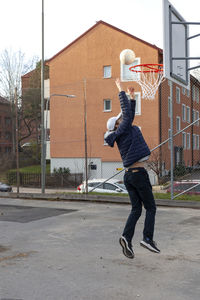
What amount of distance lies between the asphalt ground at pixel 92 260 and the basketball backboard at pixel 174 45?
285cm

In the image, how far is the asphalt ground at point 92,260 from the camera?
3.54 meters

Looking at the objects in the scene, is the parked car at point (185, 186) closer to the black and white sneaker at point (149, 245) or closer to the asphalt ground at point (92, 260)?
the asphalt ground at point (92, 260)

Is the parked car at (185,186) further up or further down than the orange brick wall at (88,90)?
further down

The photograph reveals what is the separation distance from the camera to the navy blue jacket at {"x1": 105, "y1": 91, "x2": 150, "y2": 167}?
433 centimetres

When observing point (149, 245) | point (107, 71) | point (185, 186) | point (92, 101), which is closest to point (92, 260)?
point (149, 245)

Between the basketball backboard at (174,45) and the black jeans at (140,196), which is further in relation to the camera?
the basketball backboard at (174,45)

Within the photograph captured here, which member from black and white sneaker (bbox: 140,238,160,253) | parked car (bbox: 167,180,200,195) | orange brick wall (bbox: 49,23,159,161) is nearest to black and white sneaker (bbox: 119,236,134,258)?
black and white sneaker (bbox: 140,238,160,253)

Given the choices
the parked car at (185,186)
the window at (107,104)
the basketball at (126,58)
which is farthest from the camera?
the window at (107,104)

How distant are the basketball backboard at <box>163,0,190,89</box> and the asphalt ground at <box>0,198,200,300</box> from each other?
2845 millimetres

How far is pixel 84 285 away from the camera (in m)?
3.70

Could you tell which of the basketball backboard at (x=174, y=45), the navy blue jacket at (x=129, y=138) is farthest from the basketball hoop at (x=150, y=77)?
the navy blue jacket at (x=129, y=138)

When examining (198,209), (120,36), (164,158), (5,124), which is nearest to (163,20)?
(198,209)

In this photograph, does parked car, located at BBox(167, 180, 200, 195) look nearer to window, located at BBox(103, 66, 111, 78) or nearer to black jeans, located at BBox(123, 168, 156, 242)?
black jeans, located at BBox(123, 168, 156, 242)

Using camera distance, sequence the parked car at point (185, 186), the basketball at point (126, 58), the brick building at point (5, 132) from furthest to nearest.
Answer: the brick building at point (5, 132) → the parked car at point (185, 186) → the basketball at point (126, 58)
